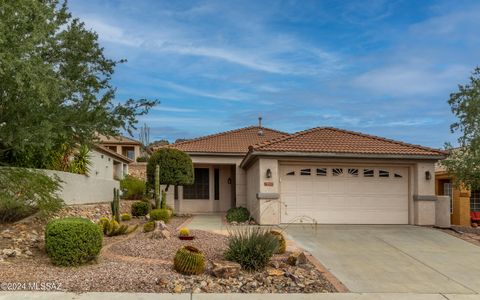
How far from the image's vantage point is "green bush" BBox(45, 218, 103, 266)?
29.1 feet

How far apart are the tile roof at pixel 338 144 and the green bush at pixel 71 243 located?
8.94 meters

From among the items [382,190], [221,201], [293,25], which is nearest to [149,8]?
[293,25]

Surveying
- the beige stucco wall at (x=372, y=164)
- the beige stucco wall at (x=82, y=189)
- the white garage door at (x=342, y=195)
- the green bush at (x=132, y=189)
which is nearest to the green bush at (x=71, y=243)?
the beige stucco wall at (x=82, y=189)

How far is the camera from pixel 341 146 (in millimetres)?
17984

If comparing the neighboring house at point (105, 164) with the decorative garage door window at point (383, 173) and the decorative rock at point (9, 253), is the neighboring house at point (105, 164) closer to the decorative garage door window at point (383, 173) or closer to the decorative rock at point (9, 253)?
the decorative garage door window at point (383, 173)

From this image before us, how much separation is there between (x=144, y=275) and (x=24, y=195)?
16.5ft

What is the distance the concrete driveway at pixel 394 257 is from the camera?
879 centimetres

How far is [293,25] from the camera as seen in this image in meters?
14.6

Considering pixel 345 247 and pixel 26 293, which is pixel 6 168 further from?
pixel 345 247

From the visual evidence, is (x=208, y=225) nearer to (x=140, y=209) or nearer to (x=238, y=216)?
(x=238, y=216)

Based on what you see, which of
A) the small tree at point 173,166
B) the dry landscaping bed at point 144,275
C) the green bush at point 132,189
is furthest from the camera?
the green bush at point 132,189

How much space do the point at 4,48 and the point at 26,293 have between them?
508 cm

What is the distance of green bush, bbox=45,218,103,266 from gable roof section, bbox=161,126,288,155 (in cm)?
1563

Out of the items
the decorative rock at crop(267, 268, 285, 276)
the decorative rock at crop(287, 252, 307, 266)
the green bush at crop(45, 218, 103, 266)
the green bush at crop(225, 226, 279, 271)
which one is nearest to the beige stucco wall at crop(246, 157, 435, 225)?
the decorative rock at crop(287, 252, 307, 266)
